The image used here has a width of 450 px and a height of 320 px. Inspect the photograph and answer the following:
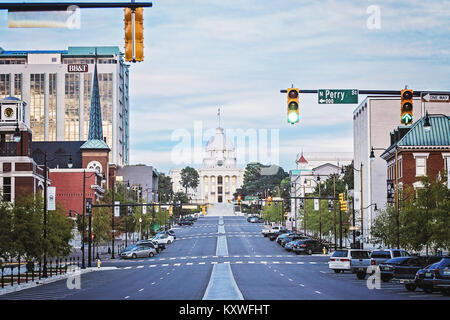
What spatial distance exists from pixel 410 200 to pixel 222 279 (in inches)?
920

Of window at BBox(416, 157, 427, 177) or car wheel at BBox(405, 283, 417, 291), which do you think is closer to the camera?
car wheel at BBox(405, 283, 417, 291)

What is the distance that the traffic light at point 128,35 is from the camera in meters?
18.0

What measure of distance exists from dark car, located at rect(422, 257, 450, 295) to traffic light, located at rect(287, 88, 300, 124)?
38.4 ft

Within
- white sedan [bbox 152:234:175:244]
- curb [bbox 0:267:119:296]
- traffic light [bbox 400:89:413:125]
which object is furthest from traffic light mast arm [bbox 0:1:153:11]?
white sedan [bbox 152:234:175:244]

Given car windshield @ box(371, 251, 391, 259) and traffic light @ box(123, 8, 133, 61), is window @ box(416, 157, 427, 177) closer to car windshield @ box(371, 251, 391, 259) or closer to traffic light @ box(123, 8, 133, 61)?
car windshield @ box(371, 251, 391, 259)

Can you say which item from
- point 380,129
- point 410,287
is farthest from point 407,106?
point 380,129

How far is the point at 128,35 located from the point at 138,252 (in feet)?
221

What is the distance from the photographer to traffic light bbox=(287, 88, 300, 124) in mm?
26158

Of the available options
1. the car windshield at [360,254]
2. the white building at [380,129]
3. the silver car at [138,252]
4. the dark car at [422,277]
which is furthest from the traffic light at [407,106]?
the white building at [380,129]

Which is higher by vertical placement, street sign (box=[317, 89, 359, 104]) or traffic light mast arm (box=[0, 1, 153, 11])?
traffic light mast arm (box=[0, 1, 153, 11])
